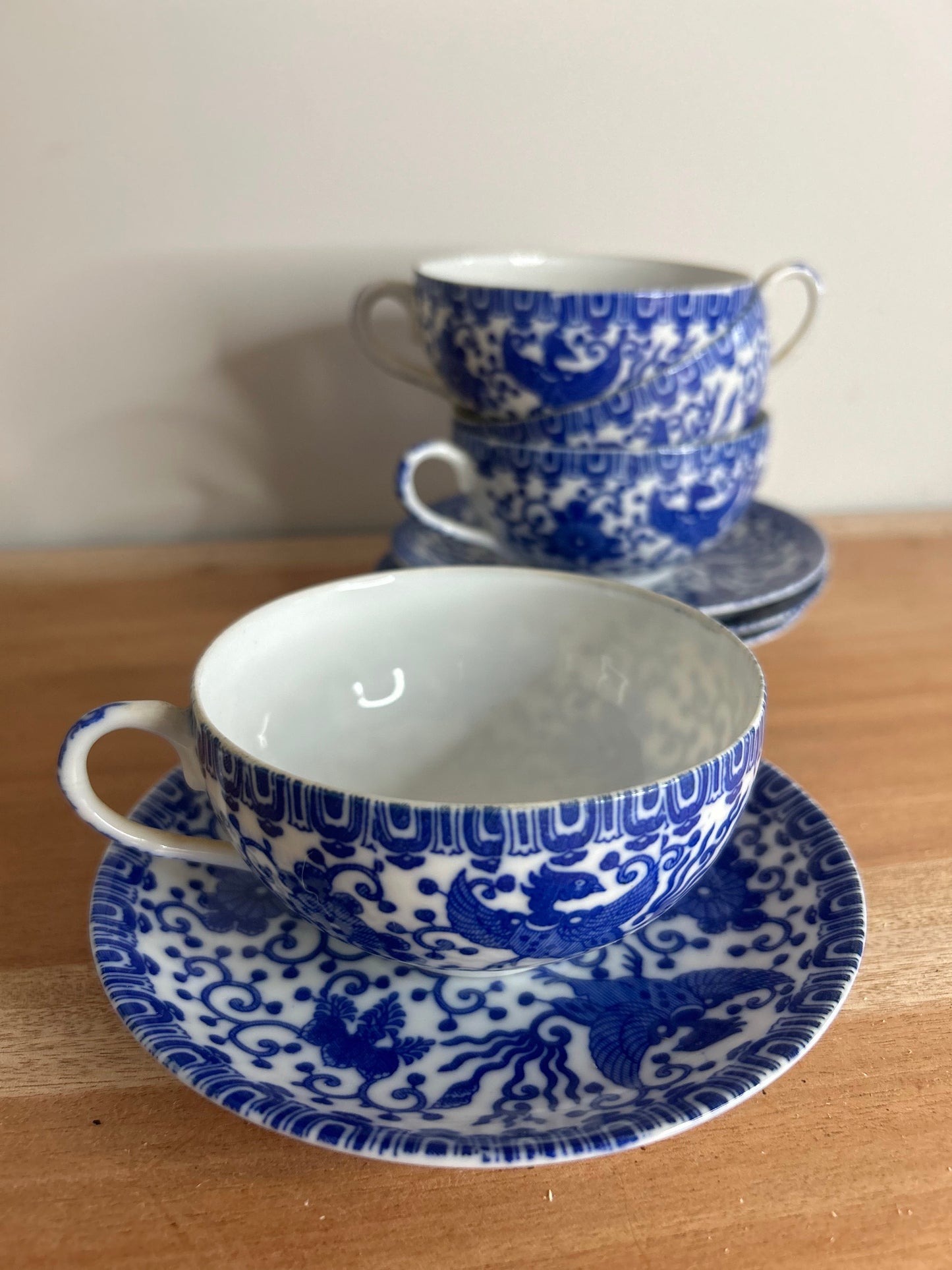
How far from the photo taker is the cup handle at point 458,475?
596mm

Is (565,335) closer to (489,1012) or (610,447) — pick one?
(610,447)

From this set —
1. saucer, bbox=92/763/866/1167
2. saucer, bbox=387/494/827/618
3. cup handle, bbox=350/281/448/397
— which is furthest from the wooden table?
cup handle, bbox=350/281/448/397

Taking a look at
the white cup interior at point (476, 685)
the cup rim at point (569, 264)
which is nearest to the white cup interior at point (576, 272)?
the cup rim at point (569, 264)

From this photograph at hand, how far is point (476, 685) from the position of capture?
0.49m

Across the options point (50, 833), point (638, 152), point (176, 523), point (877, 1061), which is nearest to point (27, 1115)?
point (50, 833)

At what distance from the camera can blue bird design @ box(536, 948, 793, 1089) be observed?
32cm

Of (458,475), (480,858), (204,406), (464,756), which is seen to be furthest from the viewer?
(204,406)

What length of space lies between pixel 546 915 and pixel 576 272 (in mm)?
484

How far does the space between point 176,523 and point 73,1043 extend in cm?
48

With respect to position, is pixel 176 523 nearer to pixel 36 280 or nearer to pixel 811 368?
pixel 36 280

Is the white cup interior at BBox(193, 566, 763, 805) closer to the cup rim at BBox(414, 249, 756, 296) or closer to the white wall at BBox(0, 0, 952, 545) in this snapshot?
the cup rim at BBox(414, 249, 756, 296)

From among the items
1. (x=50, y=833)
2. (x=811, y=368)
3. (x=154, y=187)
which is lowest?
(x=50, y=833)

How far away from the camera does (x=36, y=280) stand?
26.9 inches

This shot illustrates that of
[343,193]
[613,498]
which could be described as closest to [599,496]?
[613,498]
